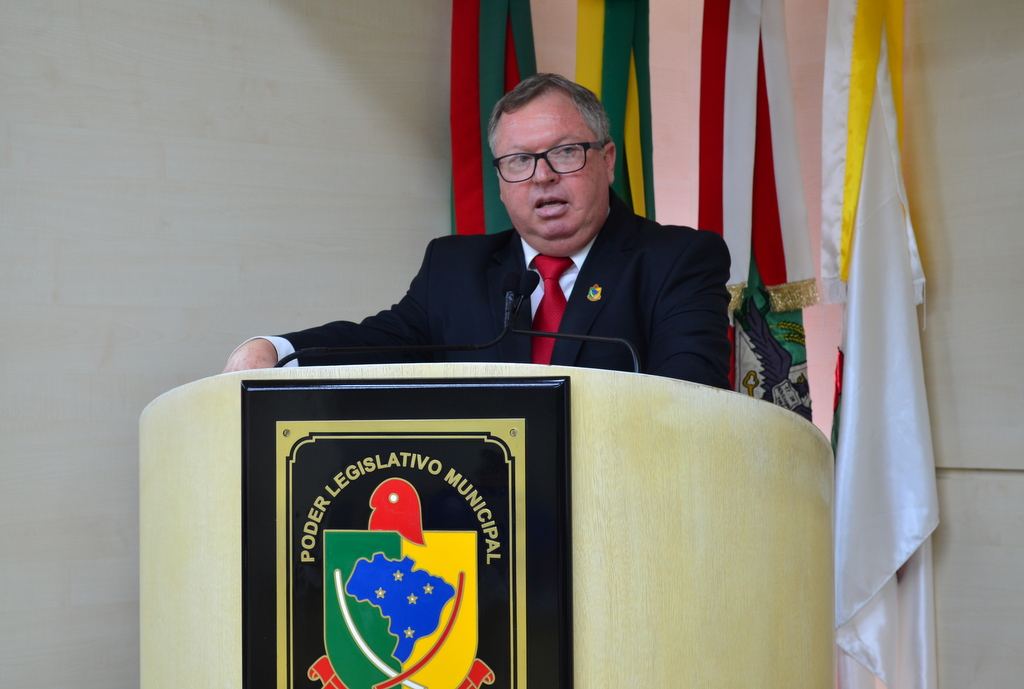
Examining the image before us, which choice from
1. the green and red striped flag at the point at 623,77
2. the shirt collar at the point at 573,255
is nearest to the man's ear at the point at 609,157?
the shirt collar at the point at 573,255

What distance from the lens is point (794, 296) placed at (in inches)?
93.1

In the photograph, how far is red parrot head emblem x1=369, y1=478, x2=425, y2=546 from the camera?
0.90 metres

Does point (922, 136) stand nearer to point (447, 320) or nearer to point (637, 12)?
point (637, 12)

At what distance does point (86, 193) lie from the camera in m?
2.06

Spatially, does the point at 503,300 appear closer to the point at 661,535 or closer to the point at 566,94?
the point at 566,94

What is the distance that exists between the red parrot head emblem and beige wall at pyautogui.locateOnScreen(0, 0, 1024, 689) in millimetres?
1409

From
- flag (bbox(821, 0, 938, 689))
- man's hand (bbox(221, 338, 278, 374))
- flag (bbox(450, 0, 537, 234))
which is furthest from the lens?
flag (bbox(450, 0, 537, 234))

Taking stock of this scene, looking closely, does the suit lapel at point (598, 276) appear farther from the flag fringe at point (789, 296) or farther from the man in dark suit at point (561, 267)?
the flag fringe at point (789, 296)

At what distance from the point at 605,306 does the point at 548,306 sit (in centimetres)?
13

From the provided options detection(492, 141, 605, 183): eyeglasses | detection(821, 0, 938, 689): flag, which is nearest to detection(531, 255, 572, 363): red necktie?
detection(492, 141, 605, 183): eyeglasses

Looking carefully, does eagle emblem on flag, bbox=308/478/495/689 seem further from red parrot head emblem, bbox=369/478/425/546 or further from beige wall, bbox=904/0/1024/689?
beige wall, bbox=904/0/1024/689

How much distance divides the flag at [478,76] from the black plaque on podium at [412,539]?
1583 millimetres

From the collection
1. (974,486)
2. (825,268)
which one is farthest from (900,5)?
(974,486)

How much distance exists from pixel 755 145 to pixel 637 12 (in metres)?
0.52
